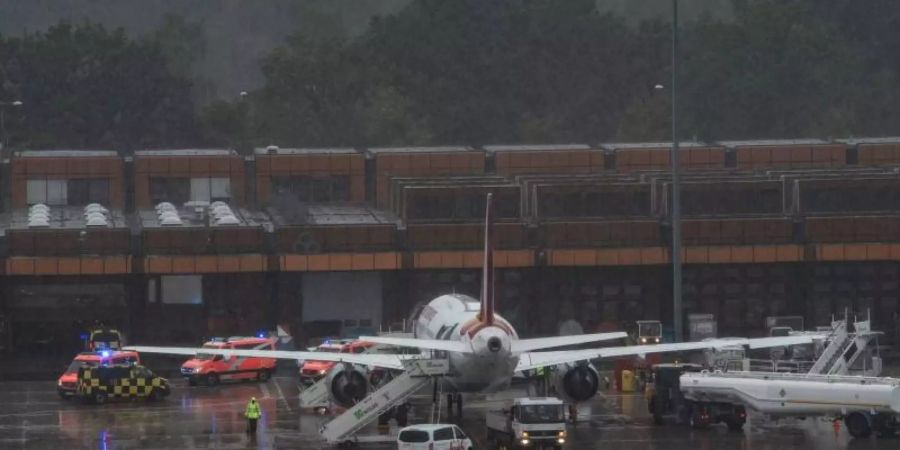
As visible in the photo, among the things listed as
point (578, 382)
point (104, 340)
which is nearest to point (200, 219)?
point (104, 340)

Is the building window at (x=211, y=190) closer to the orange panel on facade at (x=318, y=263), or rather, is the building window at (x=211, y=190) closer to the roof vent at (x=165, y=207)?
the roof vent at (x=165, y=207)

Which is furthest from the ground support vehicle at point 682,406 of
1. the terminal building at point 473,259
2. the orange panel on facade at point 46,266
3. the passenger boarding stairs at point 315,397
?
the orange panel on facade at point 46,266

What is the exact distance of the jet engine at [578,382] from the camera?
6794 cm

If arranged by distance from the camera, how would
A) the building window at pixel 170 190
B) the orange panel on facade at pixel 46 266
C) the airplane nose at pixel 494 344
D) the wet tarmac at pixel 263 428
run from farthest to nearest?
the building window at pixel 170 190
the orange panel on facade at pixel 46 266
the wet tarmac at pixel 263 428
the airplane nose at pixel 494 344

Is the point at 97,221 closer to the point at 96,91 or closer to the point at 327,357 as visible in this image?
the point at 327,357

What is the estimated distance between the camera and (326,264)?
10288 centimetres

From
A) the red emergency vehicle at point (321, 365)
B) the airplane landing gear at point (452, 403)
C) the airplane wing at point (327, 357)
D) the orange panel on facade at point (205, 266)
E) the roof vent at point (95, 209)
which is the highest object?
the roof vent at point (95, 209)

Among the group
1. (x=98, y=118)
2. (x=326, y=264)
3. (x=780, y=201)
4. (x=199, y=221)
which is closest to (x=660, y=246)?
(x=780, y=201)

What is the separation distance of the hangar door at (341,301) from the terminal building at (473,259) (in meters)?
0.08

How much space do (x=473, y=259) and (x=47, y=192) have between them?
93.3 ft

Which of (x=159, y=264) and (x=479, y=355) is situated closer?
(x=479, y=355)

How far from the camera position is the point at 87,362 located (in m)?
83.6

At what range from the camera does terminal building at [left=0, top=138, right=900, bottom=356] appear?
10256 centimetres

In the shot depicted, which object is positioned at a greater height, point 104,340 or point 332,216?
point 332,216
